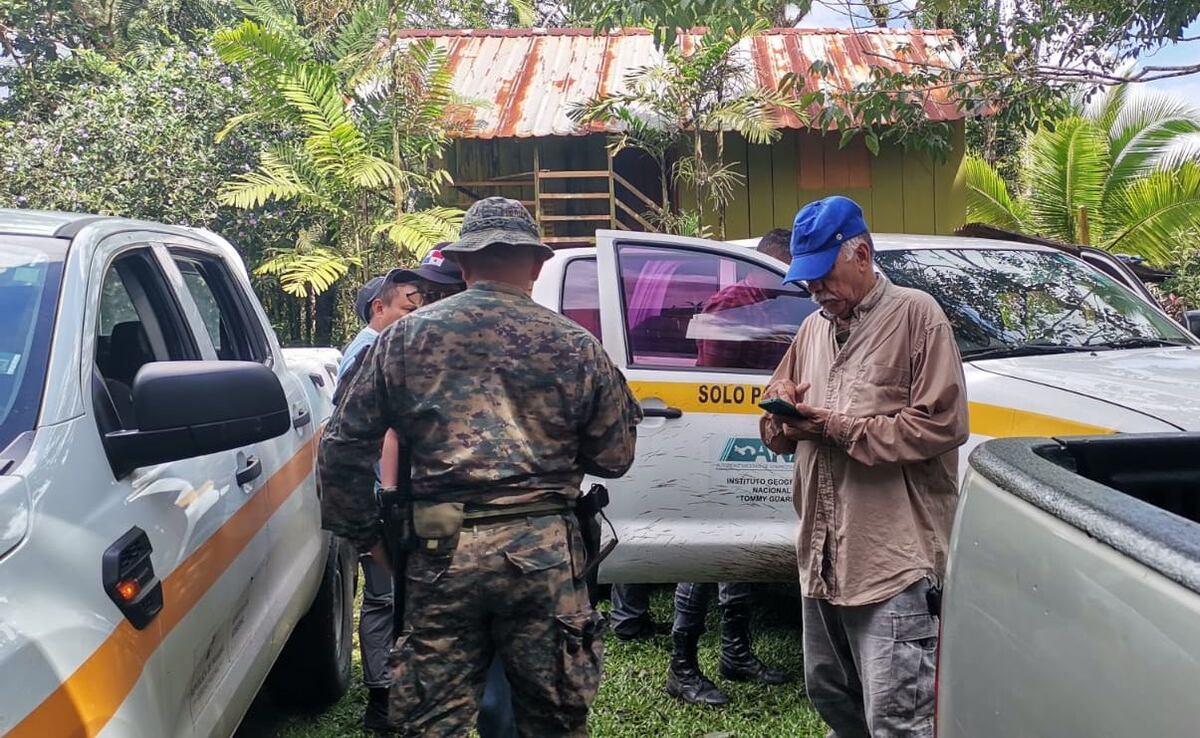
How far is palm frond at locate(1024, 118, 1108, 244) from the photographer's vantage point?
435 inches

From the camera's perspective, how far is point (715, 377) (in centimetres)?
367

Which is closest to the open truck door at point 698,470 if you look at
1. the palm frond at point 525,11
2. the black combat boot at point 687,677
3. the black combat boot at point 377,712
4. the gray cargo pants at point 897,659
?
the black combat boot at point 687,677

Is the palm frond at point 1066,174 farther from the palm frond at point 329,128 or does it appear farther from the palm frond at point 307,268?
the palm frond at point 307,268

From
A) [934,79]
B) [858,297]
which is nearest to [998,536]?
[858,297]

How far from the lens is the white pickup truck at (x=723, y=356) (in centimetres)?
362

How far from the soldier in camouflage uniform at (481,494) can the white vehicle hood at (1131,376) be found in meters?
1.68

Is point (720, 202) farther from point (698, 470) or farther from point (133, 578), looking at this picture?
point (133, 578)

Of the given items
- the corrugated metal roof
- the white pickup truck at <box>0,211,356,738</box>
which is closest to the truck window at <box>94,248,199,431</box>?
the white pickup truck at <box>0,211,356,738</box>

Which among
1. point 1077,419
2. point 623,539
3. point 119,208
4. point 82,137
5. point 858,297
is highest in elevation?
point 82,137

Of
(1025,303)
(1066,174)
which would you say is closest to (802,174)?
(1066,174)

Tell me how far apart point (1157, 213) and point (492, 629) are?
11.0 m

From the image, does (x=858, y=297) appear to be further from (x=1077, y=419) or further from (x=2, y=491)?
(x=2, y=491)

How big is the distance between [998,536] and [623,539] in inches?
91.5

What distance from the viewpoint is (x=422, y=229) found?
30.6 feet
